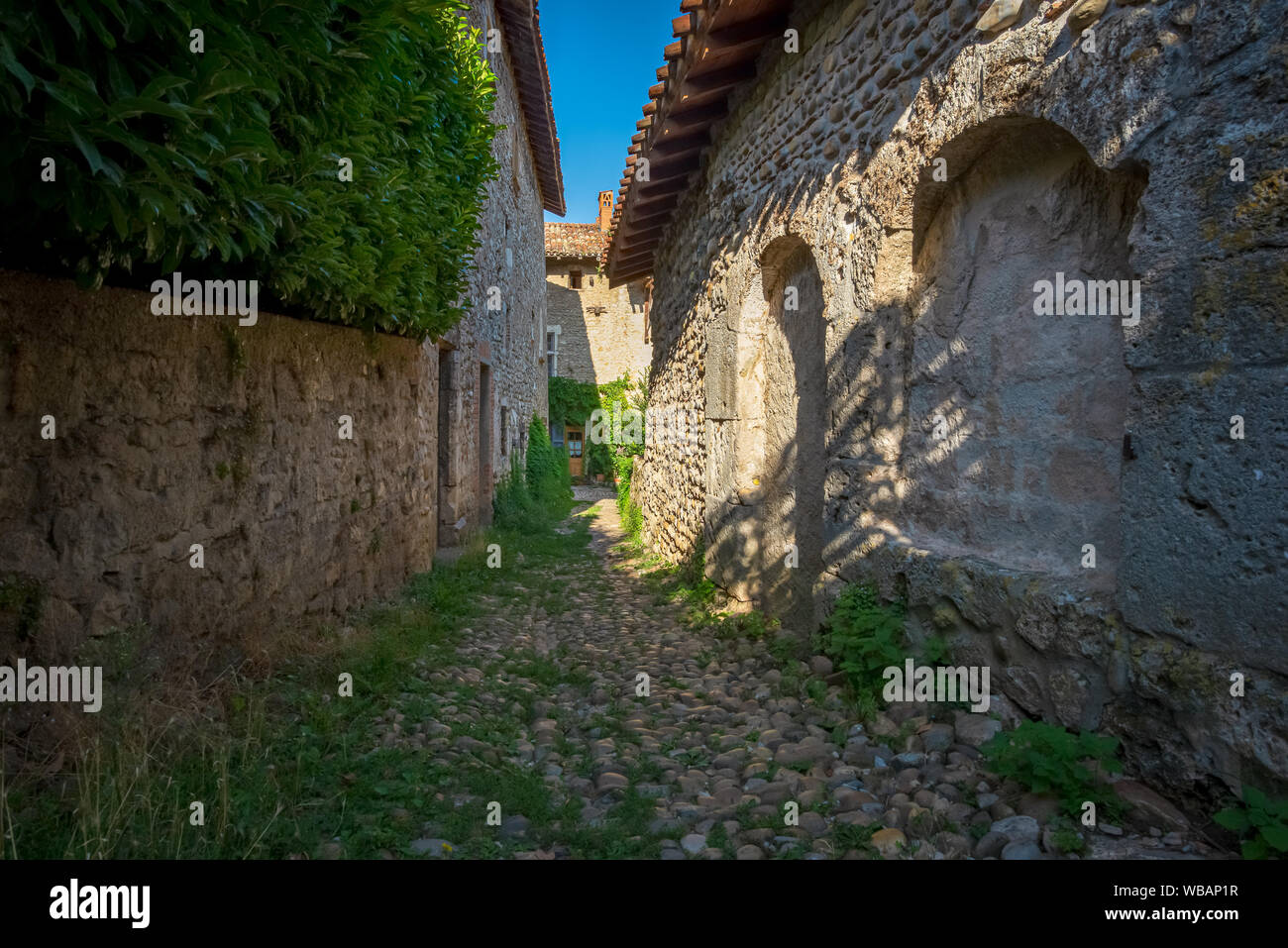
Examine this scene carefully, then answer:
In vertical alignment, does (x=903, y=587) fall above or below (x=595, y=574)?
above

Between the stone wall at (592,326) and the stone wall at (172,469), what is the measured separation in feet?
64.8

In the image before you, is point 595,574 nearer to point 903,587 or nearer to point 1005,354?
point 903,587

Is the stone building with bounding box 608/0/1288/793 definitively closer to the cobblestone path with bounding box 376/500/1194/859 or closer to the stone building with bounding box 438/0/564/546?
the cobblestone path with bounding box 376/500/1194/859

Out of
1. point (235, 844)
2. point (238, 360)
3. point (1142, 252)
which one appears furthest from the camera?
point (238, 360)

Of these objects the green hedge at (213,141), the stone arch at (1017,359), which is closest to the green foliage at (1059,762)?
the stone arch at (1017,359)

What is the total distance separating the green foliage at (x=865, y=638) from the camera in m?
3.52

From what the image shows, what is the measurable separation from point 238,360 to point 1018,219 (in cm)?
354

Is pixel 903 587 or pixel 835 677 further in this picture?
pixel 835 677

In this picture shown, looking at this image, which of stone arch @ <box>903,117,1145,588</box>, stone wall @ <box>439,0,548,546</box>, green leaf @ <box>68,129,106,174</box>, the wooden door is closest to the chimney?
the wooden door

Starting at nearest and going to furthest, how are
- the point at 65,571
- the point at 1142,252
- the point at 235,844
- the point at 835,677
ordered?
the point at 235,844 → the point at 1142,252 → the point at 65,571 → the point at 835,677

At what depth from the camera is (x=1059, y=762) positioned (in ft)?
7.95

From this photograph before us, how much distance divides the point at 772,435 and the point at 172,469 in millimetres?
3701
